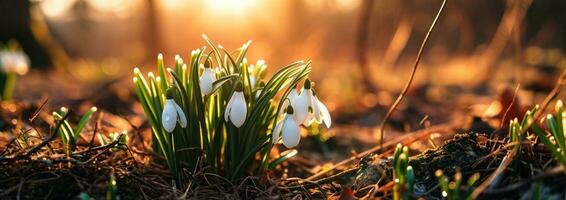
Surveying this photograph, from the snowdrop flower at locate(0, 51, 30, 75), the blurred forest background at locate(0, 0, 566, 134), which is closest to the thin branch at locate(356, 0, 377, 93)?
the blurred forest background at locate(0, 0, 566, 134)

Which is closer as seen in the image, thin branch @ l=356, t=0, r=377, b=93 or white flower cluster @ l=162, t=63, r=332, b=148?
white flower cluster @ l=162, t=63, r=332, b=148

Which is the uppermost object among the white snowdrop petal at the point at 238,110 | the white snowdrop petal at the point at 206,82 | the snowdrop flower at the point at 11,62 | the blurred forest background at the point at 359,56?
the snowdrop flower at the point at 11,62

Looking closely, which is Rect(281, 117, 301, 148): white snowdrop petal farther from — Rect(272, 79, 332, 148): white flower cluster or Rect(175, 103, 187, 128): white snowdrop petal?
Rect(175, 103, 187, 128): white snowdrop petal

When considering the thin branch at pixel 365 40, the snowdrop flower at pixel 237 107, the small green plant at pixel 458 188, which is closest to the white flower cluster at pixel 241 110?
the snowdrop flower at pixel 237 107

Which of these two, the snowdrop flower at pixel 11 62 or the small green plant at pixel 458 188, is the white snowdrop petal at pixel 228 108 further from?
the snowdrop flower at pixel 11 62

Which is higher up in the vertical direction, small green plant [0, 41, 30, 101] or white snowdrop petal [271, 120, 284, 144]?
small green plant [0, 41, 30, 101]

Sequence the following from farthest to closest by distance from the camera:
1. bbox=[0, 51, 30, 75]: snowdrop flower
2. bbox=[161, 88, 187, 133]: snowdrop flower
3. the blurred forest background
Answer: the blurred forest background → bbox=[0, 51, 30, 75]: snowdrop flower → bbox=[161, 88, 187, 133]: snowdrop flower

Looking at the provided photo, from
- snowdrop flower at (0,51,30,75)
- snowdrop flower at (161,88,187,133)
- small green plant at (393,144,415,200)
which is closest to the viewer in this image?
small green plant at (393,144,415,200)

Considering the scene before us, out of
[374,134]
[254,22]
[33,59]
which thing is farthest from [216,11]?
[374,134]

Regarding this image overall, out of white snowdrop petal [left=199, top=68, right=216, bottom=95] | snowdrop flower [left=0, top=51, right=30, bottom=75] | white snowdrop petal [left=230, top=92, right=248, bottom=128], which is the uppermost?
snowdrop flower [left=0, top=51, right=30, bottom=75]
